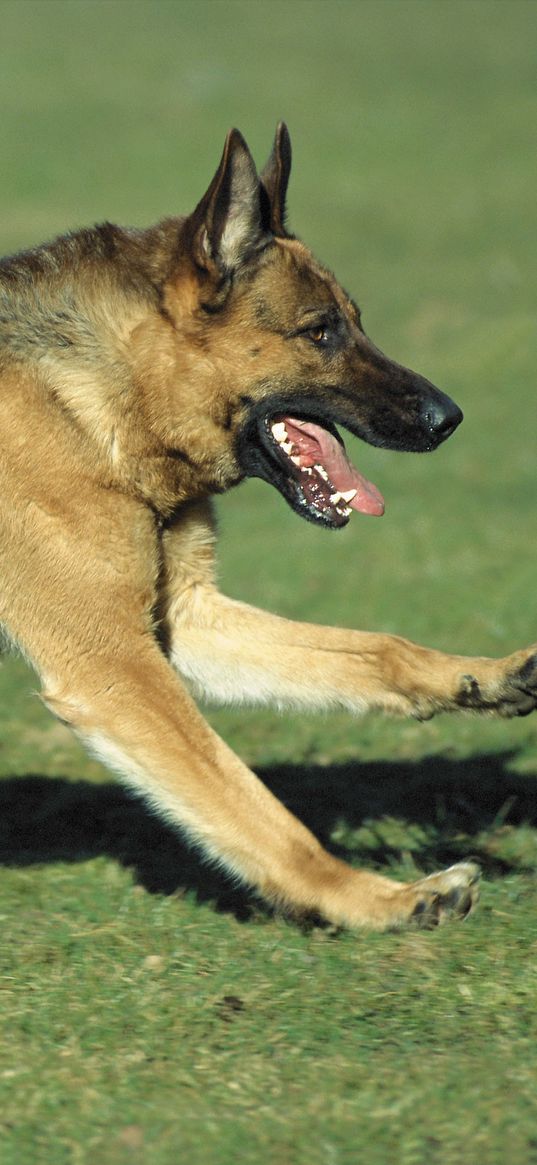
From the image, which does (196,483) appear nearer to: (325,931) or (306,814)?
(325,931)

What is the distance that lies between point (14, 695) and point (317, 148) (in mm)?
21993

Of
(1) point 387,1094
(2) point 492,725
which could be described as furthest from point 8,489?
(2) point 492,725

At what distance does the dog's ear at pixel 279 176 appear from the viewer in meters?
4.91

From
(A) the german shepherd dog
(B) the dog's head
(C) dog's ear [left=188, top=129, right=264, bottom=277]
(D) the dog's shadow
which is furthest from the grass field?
(C) dog's ear [left=188, top=129, right=264, bottom=277]

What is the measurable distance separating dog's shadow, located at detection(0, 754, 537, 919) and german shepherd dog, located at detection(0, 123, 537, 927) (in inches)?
26.7

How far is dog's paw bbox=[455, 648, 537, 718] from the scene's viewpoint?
4.66 metres

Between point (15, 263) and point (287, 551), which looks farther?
point (287, 551)

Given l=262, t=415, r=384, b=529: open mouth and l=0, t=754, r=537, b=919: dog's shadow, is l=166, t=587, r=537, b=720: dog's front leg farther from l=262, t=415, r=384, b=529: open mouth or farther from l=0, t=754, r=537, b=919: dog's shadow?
l=0, t=754, r=537, b=919: dog's shadow

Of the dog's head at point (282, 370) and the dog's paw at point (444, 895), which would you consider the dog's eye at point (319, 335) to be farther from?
the dog's paw at point (444, 895)

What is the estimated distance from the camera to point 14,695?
799 cm

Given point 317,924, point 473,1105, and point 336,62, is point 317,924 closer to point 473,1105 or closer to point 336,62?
point 473,1105

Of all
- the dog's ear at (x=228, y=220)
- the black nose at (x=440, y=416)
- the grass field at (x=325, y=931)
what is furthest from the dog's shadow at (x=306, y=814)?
the dog's ear at (x=228, y=220)

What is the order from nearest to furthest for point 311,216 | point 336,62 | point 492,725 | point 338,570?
point 492,725, point 338,570, point 311,216, point 336,62

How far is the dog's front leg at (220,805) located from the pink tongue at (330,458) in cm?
88
